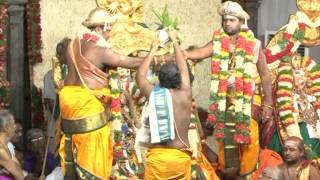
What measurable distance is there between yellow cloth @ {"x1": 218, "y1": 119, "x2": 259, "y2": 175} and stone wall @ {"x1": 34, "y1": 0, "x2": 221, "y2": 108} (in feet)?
9.37

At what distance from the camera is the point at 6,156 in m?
9.41

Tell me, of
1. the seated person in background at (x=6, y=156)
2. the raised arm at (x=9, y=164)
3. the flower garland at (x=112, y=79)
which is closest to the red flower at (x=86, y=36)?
the flower garland at (x=112, y=79)

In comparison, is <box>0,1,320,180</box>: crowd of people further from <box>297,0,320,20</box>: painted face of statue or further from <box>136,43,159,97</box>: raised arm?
<box>297,0,320,20</box>: painted face of statue

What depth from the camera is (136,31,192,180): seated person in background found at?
30.9 feet

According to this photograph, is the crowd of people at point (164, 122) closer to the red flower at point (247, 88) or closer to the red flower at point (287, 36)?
the red flower at point (247, 88)

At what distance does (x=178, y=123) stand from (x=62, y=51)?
3.09 meters

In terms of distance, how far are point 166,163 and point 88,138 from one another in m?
0.82

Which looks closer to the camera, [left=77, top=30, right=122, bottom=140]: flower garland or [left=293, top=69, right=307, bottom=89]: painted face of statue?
[left=77, top=30, right=122, bottom=140]: flower garland

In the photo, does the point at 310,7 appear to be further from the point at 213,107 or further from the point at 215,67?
the point at 213,107

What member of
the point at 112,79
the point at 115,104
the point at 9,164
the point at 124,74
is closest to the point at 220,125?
the point at 115,104

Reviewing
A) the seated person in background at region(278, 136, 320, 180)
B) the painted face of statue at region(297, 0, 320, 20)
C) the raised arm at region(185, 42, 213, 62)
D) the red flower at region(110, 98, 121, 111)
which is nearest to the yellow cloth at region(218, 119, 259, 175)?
the seated person in background at region(278, 136, 320, 180)

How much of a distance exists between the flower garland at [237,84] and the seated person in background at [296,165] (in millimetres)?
699

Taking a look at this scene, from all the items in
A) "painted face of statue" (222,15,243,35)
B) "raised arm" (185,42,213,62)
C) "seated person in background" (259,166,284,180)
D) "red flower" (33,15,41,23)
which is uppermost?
"red flower" (33,15,41,23)

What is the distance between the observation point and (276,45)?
1166cm
